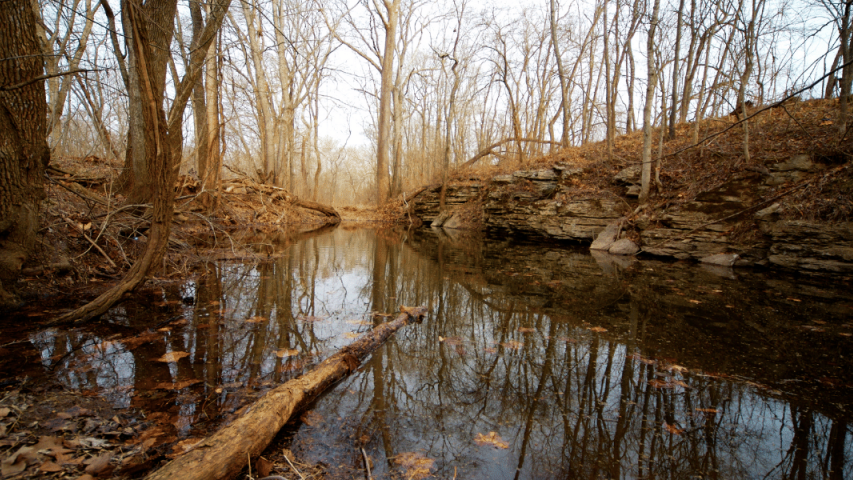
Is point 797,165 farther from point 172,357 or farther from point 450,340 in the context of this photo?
point 172,357

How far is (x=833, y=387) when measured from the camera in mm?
2773

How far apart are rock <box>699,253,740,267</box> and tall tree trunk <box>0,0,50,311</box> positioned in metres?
11.2

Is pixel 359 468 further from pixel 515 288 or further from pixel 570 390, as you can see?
pixel 515 288

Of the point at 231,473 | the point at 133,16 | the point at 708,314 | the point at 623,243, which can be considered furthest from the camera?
the point at 623,243

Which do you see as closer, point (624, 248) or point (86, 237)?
point (86, 237)

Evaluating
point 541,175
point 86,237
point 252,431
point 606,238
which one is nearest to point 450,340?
point 252,431

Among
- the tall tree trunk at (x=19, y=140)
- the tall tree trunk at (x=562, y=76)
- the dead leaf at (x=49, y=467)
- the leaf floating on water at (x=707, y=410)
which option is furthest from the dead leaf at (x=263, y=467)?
the tall tree trunk at (x=562, y=76)

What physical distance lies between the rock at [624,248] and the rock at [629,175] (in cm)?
276

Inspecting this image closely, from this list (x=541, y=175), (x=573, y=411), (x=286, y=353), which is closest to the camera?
(x=573, y=411)

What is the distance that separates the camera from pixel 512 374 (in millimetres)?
2891

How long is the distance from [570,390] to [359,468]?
160 centimetres

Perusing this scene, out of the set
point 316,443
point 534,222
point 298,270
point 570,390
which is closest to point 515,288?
point 570,390

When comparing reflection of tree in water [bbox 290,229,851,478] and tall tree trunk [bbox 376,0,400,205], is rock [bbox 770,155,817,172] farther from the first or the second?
tall tree trunk [bbox 376,0,400,205]

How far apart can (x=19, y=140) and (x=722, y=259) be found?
11.4 m
